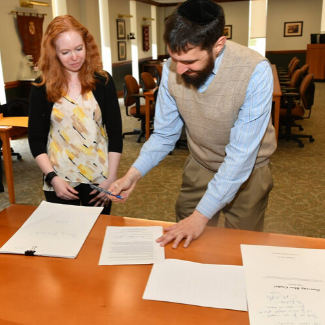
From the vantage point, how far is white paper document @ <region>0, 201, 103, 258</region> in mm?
1322

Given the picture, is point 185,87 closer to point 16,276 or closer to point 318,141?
point 16,276

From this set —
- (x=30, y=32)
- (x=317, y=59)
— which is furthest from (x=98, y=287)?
(x=317, y=59)

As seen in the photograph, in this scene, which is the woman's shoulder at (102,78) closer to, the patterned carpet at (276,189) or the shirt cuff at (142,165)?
the shirt cuff at (142,165)

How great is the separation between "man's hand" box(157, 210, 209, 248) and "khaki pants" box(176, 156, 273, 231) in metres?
0.38

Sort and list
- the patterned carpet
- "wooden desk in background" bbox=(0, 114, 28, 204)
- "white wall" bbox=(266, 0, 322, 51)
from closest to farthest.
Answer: the patterned carpet → "wooden desk in background" bbox=(0, 114, 28, 204) → "white wall" bbox=(266, 0, 322, 51)

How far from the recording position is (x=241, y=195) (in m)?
1.68

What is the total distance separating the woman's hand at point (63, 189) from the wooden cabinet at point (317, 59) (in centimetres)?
1293

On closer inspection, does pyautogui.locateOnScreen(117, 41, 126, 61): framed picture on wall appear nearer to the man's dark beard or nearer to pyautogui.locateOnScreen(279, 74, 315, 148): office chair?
pyautogui.locateOnScreen(279, 74, 315, 148): office chair

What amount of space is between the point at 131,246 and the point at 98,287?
0.25 meters

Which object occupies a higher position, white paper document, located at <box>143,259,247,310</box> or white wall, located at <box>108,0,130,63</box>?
white wall, located at <box>108,0,130,63</box>

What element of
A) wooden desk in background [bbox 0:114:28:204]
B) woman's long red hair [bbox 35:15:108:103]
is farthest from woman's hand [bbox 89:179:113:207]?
wooden desk in background [bbox 0:114:28:204]

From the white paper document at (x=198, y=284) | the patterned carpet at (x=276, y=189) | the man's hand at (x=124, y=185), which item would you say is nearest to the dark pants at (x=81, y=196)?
the man's hand at (x=124, y=185)

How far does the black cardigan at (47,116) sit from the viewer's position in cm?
176

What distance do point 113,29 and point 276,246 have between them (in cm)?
1032
